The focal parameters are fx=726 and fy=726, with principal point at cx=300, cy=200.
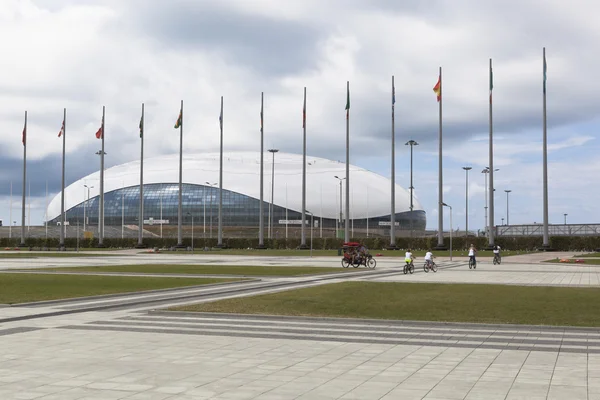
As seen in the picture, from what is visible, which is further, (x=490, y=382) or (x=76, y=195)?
(x=76, y=195)

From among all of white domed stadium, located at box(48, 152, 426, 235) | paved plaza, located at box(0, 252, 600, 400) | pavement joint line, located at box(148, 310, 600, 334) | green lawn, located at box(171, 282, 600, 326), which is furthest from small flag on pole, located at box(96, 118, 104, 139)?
pavement joint line, located at box(148, 310, 600, 334)

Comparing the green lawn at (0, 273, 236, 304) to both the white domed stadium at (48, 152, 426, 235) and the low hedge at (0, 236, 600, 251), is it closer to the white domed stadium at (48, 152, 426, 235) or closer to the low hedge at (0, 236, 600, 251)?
the low hedge at (0, 236, 600, 251)

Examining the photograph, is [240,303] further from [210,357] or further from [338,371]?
[338,371]

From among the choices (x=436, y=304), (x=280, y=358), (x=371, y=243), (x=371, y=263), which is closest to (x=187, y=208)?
(x=371, y=243)

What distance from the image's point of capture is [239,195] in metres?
142

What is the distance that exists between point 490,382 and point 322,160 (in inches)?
6251

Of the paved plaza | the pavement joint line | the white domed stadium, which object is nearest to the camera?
the paved plaza

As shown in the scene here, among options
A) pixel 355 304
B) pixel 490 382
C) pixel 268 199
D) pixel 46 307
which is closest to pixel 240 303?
pixel 355 304

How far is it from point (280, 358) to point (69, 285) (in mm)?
18618

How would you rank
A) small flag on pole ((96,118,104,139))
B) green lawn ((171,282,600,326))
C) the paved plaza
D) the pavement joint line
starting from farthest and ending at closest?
small flag on pole ((96,118,104,139)), green lawn ((171,282,600,326)), the pavement joint line, the paved plaza

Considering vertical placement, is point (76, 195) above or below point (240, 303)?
above

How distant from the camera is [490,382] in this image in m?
10.2

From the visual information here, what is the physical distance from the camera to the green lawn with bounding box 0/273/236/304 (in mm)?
24016

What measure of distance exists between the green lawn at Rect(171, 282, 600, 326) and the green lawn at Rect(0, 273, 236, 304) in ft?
18.5
